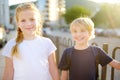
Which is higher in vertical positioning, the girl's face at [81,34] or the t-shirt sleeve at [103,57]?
the girl's face at [81,34]

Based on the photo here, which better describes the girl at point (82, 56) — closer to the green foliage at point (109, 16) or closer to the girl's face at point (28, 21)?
the girl's face at point (28, 21)

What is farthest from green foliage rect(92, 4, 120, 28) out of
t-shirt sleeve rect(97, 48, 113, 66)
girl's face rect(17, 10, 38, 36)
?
girl's face rect(17, 10, 38, 36)

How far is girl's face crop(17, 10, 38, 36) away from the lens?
2.93 meters

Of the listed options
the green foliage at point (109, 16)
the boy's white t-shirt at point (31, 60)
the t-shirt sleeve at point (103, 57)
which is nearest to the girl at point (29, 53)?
the boy's white t-shirt at point (31, 60)

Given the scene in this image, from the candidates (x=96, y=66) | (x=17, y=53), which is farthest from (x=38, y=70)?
(x=96, y=66)

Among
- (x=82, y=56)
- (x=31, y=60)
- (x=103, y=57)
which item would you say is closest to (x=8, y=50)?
(x=31, y=60)

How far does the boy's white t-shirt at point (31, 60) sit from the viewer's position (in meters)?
2.96

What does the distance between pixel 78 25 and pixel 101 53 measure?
330 mm

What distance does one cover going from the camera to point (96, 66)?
297 centimetres

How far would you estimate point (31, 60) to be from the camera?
117 inches

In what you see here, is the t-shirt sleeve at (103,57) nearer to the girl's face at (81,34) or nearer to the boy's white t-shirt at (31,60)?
the girl's face at (81,34)

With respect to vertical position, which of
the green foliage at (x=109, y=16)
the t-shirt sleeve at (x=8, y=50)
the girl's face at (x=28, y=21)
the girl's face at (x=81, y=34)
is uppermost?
the girl's face at (x=28, y=21)

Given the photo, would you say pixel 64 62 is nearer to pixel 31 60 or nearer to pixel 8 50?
pixel 31 60

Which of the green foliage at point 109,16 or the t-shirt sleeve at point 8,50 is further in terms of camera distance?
the green foliage at point 109,16
